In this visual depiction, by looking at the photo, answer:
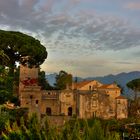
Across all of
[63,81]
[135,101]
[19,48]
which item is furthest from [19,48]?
[135,101]

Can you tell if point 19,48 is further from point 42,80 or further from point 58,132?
→ point 58,132

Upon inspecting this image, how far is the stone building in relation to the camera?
44.4 m

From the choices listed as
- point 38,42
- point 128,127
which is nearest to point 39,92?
point 38,42

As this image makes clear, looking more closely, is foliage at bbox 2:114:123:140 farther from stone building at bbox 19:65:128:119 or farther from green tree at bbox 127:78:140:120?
stone building at bbox 19:65:128:119

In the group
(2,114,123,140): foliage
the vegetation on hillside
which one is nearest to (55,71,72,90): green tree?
the vegetation on hillside

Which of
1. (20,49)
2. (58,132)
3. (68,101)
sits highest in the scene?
(20,49)

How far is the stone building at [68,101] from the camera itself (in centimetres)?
4438

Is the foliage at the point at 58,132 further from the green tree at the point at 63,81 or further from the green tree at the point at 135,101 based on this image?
the green tree at the point at 63,81

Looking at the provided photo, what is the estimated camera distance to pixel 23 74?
4825 cm

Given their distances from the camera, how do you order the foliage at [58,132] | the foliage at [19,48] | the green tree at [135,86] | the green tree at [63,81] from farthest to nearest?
the green tree at [135,86] → the green tree at [63,81] → the foliage at [19,48] → the foliage at [58,132]

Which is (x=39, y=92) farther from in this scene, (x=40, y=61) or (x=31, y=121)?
(x=31, y=121)

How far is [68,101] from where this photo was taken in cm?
4597

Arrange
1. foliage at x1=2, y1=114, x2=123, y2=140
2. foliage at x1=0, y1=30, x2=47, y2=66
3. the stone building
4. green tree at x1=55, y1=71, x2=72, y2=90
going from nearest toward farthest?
foliage at x1=2, y1=114, x2=123, y2=140
foliage at x1=0, y1=30, x2=47, y2=66
the stone building
green tree at x1=55, y1=71, x2=72, y2=90

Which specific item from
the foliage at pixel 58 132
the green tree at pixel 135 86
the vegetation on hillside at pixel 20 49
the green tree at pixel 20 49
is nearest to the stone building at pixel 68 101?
the vegetation on hillside at pixel 20 49
